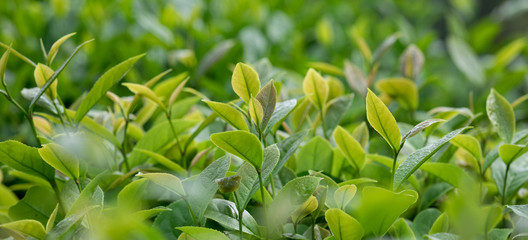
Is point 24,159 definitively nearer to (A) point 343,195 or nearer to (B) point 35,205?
(B) point 35,205

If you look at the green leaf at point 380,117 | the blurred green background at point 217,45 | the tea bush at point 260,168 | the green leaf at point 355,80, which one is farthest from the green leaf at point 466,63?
the green leaf at point 380,117

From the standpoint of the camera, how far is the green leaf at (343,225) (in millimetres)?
833

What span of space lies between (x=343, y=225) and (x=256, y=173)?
0.17 metres

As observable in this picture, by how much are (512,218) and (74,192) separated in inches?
32.6

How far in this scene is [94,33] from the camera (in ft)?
7.91

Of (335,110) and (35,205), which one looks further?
(335,110)

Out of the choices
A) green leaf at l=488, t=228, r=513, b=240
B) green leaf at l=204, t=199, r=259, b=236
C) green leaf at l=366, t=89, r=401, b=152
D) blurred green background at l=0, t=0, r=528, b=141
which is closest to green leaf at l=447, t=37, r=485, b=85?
blurred green background at l=0, t=0, r=528, b=141

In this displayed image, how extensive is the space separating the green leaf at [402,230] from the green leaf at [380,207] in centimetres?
10

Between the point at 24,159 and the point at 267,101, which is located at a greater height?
the point at 267,101

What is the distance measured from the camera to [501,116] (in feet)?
3.65

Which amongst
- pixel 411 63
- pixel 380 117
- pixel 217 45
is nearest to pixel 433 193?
pixel 380 117

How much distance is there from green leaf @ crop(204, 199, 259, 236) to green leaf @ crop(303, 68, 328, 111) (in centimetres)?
33

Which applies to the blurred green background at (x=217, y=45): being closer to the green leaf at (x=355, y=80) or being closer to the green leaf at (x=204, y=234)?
the green leaf at (x=355, y=80)

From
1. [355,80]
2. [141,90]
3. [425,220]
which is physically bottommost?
[425,220]
